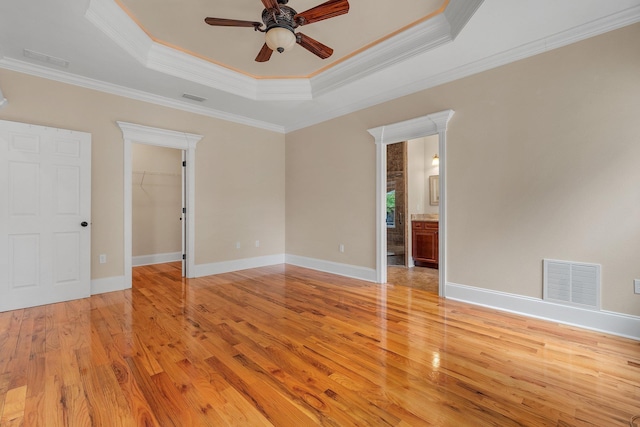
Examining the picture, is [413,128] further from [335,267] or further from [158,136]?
[158,136]

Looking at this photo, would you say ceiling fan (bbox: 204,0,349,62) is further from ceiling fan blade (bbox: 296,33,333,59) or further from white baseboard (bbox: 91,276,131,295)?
white baseboard (bbox: 91,276,131,295)

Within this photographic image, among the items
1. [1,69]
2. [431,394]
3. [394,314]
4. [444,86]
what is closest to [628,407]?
[431,394]

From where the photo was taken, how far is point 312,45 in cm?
276

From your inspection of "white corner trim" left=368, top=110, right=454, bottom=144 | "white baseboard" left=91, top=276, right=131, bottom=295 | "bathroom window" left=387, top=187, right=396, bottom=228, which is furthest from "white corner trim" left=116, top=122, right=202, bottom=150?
"bathroom window" left=387, top=187, right=396, bottom=228

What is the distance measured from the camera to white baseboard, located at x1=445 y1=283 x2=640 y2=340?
2.53 meters

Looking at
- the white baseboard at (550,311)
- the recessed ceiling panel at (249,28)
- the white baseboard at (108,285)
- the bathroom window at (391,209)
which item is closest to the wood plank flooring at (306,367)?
the white baseboard at (550,311)

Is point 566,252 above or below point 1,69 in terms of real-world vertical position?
below

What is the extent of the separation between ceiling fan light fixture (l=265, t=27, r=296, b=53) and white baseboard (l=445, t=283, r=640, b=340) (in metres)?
3.26

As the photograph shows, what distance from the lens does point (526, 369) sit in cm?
203

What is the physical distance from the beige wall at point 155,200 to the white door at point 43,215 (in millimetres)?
2179

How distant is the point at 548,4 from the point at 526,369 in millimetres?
2907

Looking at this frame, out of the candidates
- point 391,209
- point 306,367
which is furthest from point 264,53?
point 391,209

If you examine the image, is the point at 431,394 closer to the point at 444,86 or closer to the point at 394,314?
the point at 394,314

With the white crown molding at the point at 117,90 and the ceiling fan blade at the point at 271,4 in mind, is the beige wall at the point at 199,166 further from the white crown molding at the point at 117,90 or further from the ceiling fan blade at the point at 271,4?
the ceiling fan blade at the point at 271,4
